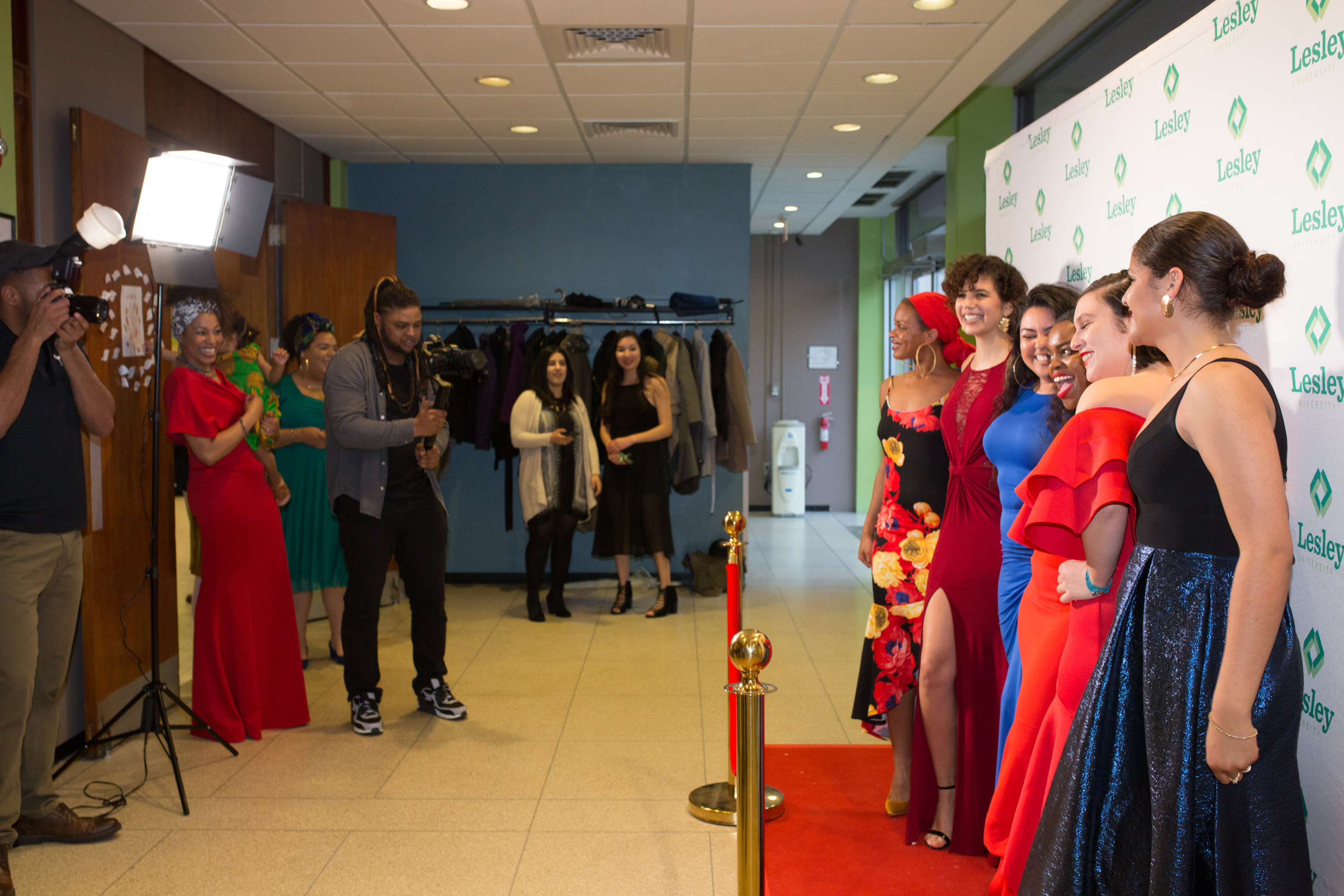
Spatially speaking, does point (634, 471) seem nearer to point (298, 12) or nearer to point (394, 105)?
point (394, 105)

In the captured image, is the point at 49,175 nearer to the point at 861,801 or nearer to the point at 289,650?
the point at 289,650

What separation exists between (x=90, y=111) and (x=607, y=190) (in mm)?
3559

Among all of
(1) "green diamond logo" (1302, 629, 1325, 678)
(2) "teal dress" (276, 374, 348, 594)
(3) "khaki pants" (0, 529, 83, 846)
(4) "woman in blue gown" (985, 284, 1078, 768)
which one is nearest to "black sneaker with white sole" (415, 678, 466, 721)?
(2) "teal dress" (276, 374, 348, 594)

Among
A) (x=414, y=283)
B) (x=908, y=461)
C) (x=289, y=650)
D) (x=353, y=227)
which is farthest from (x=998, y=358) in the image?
(x=414, y=283)

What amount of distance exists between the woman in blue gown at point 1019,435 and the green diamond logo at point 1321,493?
564mm

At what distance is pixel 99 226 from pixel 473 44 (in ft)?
6.64

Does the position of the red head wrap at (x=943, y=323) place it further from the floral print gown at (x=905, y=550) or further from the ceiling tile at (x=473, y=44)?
the ceiling tile at (x=473, y=44)

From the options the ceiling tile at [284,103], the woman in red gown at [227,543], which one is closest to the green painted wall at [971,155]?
the ceiling tile at [284,103]

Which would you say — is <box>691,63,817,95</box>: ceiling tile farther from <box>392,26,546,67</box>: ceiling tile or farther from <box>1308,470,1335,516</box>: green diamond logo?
<box>1308,470,1335,516</box>: green diamond logo

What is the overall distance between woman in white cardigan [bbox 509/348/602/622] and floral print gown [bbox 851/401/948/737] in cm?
289

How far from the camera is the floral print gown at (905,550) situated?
2.89 m

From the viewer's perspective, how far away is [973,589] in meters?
2.69

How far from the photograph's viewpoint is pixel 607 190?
6.84 meters

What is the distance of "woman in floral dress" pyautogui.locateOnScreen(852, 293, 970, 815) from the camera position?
114 inches
